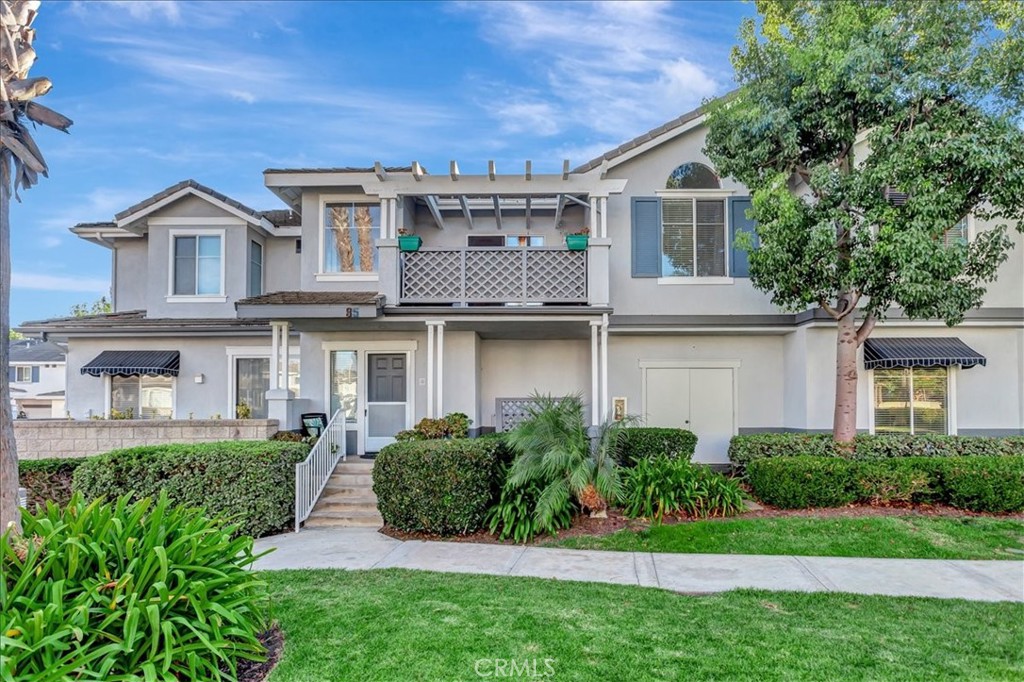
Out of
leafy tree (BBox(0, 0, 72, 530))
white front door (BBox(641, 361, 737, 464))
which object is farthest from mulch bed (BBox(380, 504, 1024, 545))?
leafy tree (BBox(0, 0, 72, 530))

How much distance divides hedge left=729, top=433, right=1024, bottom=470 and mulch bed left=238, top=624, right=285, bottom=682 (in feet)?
28.8

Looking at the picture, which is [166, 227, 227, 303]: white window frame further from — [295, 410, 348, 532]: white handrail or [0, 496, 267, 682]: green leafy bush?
[0, 496, 267, 682]: green leafy bush

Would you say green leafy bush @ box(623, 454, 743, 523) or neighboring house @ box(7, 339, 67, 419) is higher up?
neighboring house @ box(7, 339, 67, 419)

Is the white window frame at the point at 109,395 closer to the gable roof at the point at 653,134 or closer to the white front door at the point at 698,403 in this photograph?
the white front door at the point at 698,403

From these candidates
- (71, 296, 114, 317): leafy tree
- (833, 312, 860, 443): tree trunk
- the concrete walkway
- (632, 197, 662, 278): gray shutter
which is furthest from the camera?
(71, 296, 114, 317): leafy tree

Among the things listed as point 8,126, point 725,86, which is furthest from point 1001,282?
point 8,126

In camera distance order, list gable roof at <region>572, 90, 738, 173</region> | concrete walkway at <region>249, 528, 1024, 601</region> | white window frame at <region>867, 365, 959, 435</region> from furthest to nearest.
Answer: gable roof at <region>572, 90, 738, 173</region>
white window frame at <region>867, 365, 959, 435</region>
concrete walkway at <region>249, 528, 1024, 601</region>

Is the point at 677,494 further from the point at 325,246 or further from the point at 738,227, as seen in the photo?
the point at 325,246

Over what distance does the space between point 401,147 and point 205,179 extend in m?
5.14

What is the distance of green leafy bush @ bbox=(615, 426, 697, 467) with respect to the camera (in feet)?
36.9

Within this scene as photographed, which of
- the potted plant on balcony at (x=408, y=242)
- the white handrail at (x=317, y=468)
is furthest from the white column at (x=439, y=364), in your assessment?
the white handrail at (x=317, y=468)

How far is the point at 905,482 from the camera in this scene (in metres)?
9.57

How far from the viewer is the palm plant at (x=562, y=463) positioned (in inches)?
357

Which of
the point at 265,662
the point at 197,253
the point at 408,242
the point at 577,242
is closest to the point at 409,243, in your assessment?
the point at 408,242
